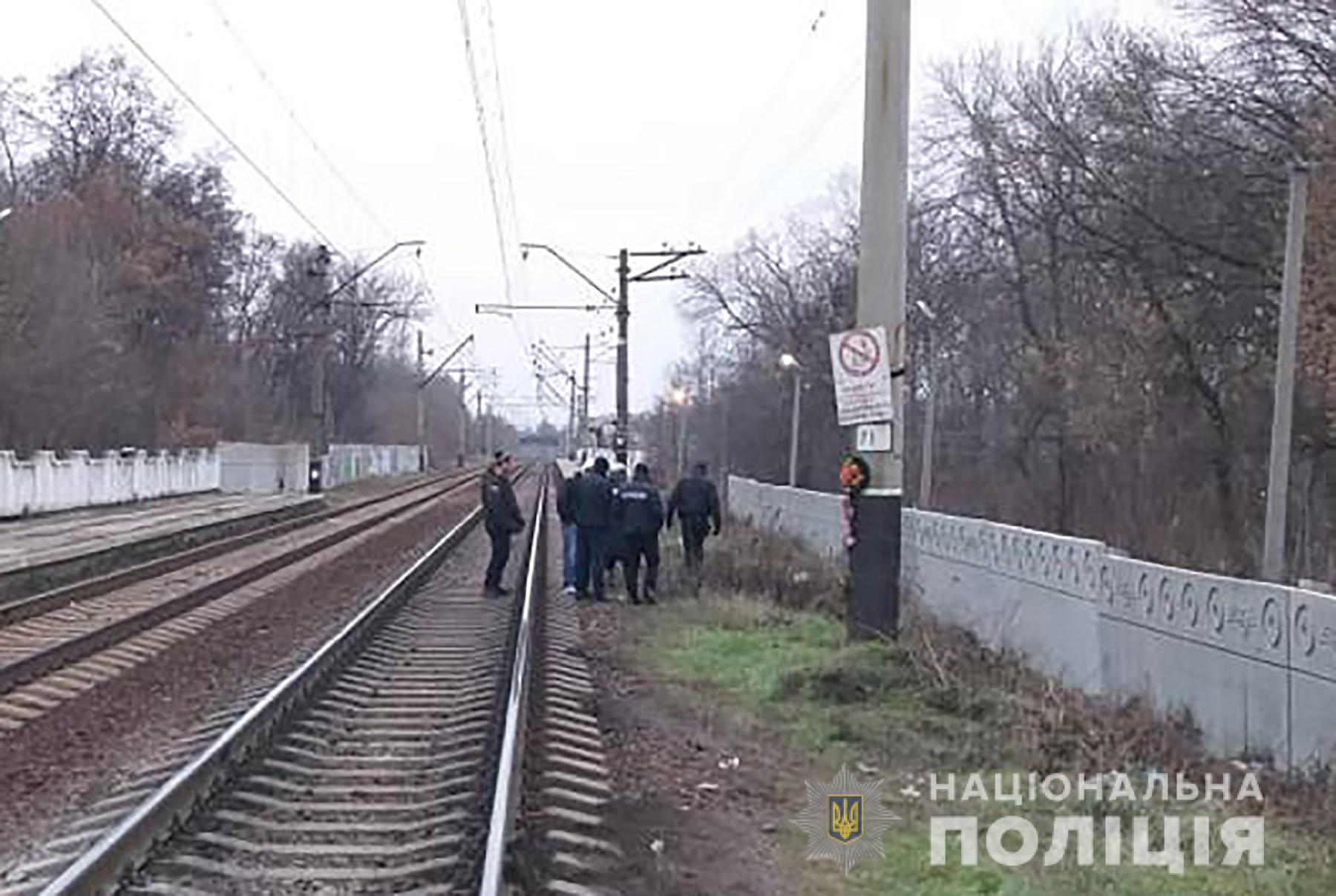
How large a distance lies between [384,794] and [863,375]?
7.70 m

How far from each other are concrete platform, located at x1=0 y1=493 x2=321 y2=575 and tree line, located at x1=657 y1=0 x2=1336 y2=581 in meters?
14.0

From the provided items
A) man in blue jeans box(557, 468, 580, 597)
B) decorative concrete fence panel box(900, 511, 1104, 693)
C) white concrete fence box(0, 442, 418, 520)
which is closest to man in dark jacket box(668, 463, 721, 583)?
man in blue jeans box(557, 468, 580, 597)

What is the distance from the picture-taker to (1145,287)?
128 feet

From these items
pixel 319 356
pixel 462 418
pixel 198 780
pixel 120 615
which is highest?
pixel 319 356

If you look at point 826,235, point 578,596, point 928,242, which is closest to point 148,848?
point 578,596

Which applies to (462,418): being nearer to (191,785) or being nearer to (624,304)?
(624,304)

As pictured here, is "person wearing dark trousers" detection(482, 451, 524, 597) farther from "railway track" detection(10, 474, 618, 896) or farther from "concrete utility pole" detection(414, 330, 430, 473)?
"concrete utility pole" detection(414, 330, 430, 473)

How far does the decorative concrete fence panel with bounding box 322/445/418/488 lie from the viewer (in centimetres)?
8481

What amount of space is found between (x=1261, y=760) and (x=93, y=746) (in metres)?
7.90

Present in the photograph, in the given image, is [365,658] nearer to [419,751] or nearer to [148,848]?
[419,751]

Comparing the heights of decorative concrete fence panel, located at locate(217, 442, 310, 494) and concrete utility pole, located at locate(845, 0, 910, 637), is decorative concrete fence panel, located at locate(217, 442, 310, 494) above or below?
below

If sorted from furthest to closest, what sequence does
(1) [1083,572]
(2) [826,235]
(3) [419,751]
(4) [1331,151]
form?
(2) [826,235], (4) [1331,151], (1) [1083,572], (3) [419,751]

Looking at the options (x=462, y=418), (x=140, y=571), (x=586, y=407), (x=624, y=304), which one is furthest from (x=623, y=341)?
(x=462, y=418)

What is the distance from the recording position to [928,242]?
59031 mm
